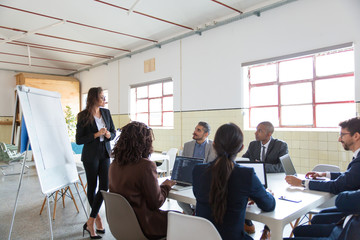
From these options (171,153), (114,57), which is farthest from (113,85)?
(171,153)

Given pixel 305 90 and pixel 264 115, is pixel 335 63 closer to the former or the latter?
pixel 305 90

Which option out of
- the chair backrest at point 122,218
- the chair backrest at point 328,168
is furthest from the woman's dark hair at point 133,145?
the chair backrest at point 328,168

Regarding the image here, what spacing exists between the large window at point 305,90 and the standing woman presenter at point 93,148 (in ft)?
10.8

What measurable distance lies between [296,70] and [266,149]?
7.62ft

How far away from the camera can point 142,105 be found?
827 cm

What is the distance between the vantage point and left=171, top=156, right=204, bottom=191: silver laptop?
7.32ft

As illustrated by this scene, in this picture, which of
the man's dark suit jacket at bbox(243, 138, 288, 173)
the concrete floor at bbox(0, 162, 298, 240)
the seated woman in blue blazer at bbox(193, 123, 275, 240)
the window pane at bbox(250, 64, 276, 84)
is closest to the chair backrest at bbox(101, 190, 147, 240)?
the seated woman in blue blazer at bbox(193, 123, 275, 240)

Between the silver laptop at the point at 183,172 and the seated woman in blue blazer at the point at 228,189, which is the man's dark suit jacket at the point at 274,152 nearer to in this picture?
the silver laptop at the point at 183,172

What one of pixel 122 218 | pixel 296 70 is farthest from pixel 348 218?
pixel 296 70

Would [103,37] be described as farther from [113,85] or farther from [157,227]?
[157,227]

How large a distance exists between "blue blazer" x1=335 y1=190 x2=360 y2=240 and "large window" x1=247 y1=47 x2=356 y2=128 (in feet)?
9.83

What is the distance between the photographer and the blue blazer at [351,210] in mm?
1484

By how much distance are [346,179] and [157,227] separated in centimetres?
135

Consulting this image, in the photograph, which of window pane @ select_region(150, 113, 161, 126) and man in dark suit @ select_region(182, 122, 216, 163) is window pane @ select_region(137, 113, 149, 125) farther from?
man in dark suit @ select_region(182, 122, 216, 163)
